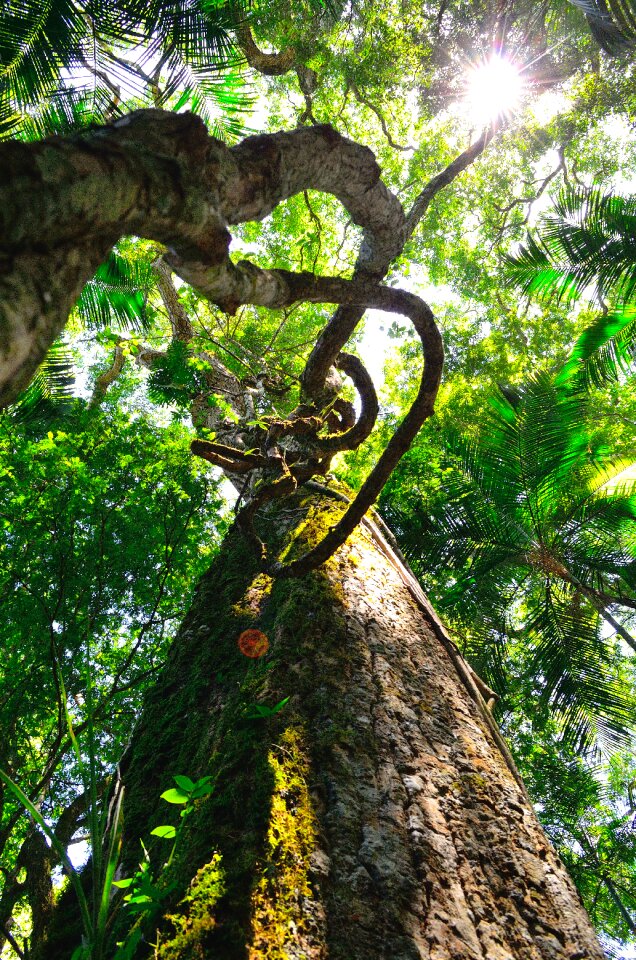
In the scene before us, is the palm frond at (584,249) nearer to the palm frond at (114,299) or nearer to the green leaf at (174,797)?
the palm frond at (114,299)

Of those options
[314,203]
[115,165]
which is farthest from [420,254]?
[115,165]

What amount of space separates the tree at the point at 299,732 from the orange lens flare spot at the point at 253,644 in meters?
0.07

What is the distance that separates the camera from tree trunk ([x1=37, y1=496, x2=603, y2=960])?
1.25m

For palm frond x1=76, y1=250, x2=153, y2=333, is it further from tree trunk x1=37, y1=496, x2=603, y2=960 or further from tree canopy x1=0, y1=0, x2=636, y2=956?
tree trunk x1=37, y1=496, x2=603, y2=960

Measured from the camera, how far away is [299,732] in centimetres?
178

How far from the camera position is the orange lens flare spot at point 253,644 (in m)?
2.40

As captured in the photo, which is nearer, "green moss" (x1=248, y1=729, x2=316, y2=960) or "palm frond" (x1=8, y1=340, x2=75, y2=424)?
"green moss" (x1=248, y1=729, x2=316, y2=960)

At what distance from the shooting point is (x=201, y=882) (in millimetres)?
1278

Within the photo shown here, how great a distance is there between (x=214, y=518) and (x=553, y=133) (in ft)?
37.4

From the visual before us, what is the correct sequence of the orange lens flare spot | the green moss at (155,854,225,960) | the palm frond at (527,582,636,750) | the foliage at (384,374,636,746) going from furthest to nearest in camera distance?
the foliage at (384,374,636,746) < the palm frond at (527,582,636,750) < the orange lens flare spot < the green moss at (155,854,225,960)

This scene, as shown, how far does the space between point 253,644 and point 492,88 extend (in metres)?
12.6

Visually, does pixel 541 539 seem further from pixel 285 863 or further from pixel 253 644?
pixel 285 863

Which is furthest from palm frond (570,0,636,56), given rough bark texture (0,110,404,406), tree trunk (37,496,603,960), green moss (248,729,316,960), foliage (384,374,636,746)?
green moss (248,729,316,960)

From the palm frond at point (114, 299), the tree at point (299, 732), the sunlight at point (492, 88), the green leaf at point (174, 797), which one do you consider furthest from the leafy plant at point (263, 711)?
the sunlight at point (492, 88)
